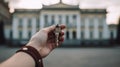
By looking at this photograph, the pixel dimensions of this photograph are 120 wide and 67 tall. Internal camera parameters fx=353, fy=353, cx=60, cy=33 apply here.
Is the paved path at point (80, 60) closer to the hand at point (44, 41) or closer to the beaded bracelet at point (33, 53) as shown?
the hand at point (44, 41)

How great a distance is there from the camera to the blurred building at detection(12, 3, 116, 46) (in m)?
37.7

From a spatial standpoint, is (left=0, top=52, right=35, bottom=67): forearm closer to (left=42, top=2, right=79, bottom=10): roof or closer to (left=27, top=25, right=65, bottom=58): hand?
(left=27, top=25, right=65, bottom=58): hand

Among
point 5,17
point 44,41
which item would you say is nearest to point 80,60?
point 44,41

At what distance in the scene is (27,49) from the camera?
0.71m

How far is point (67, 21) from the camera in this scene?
125ft

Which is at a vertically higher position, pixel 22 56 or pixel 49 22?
pixel 22 56

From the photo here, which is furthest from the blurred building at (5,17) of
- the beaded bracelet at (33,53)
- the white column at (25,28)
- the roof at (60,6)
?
the beaded bracelet at (33,53)

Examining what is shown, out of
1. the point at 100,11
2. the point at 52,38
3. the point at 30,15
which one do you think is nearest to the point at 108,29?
the point at 100,11

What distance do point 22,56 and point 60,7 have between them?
3708cm

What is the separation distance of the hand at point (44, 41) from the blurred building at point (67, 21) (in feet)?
120

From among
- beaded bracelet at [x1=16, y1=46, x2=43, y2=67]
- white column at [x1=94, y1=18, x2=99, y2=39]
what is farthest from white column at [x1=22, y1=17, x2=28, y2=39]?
beaded bracelet at [x1=16, y1=46, x2=43, y2=67]

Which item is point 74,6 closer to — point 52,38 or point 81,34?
point 81,34

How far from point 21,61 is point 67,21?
37.6 m

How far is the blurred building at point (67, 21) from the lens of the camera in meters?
37.7
